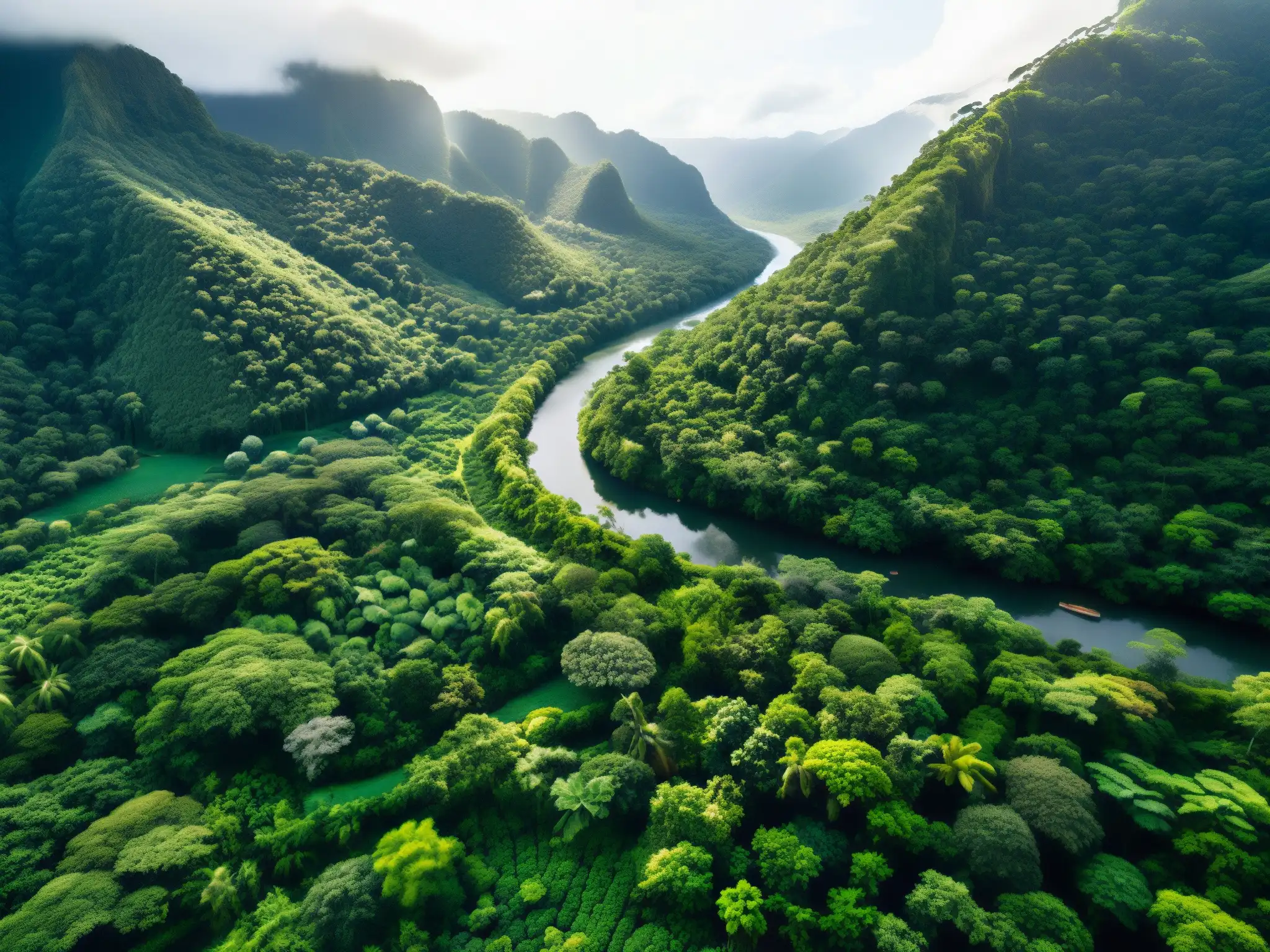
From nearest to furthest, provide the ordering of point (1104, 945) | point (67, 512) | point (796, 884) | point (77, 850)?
1. point (1104, 945)
2. point (796, 884)
3. point (77, 850)
4. point (67, 512)

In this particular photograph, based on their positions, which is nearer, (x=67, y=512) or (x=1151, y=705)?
(x=1151, y=705)

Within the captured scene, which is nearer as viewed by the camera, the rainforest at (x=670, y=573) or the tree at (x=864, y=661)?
the rainforest at (x=670, y=573)

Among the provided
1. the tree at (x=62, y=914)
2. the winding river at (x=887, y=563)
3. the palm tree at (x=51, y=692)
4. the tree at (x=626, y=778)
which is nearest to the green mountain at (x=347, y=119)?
the winding river at (x=887, y=563)

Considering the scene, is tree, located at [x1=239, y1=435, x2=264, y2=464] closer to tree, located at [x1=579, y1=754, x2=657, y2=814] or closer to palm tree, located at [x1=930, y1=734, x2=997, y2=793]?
tree, located at [x1=579, y1=754, x2=657, y2=814]

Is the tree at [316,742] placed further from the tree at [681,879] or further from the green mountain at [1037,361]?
the green mountain at [1037,361]

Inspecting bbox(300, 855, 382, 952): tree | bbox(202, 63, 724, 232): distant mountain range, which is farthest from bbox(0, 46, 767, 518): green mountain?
bbox(202, 63, 724, 232): distant mountain range

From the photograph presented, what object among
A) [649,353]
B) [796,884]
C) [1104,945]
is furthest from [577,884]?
[649,353]

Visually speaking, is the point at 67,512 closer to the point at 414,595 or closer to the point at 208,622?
the point at 208,622
